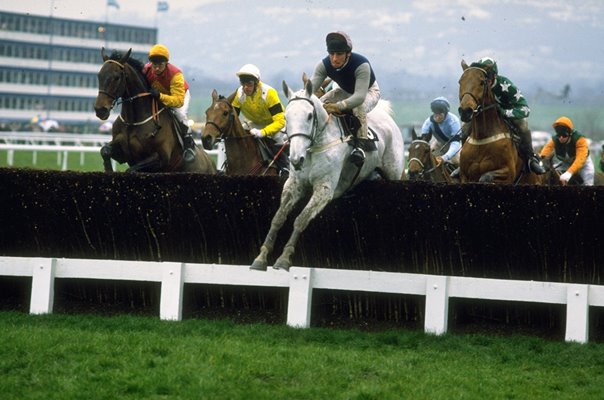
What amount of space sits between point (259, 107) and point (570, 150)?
13.0 feet

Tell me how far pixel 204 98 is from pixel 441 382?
161m

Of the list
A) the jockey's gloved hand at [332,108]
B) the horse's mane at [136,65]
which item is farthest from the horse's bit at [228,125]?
the jockey's gloved hand at [332,108]

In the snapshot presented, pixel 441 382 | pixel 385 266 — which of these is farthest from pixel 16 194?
pixel 441 382

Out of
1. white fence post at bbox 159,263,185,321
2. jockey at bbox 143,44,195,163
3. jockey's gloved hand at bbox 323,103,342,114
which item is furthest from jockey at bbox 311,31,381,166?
jockey at bbox 143,44,195,163

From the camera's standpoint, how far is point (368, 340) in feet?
27.3

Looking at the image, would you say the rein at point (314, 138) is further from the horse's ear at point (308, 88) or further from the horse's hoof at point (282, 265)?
the horse's hoof at point (282, 265)

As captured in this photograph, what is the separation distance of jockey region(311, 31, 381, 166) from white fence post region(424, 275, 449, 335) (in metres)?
1.50

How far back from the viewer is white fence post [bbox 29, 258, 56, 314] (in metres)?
9.02

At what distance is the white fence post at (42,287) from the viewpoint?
902 centimetres

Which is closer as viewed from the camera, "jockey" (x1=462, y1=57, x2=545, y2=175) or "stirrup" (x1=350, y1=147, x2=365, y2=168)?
"stirrup" (x1=350, y1=147, x2=365, y2=168)

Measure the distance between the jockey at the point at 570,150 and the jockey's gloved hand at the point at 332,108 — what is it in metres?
4.47

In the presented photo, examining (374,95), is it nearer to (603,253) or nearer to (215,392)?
(603,253)

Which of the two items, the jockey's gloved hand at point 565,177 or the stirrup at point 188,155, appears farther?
the jockey's gloved hand at point 565,177

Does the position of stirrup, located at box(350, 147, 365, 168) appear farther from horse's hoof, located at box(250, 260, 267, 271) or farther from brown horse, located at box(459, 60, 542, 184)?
brown horse, located at box(459, 60, 542, 184)
